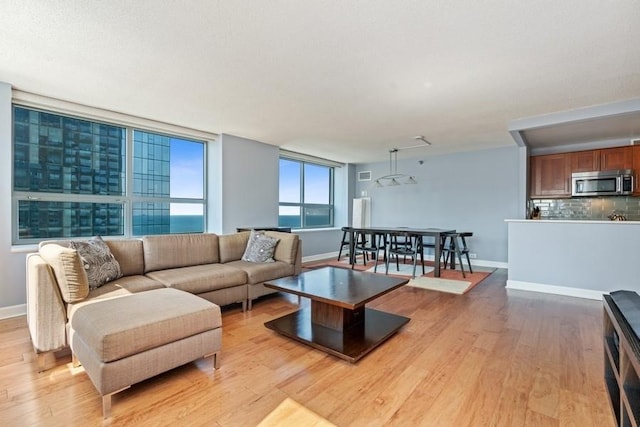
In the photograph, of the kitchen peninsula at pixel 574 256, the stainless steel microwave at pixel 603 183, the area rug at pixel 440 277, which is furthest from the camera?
the stainless steel microwave at pixel 603 183

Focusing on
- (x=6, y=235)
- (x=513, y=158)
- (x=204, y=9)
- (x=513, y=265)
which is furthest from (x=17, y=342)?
(x=513, y=158)

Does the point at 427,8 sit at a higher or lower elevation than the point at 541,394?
higher

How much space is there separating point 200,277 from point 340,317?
146 centimetres

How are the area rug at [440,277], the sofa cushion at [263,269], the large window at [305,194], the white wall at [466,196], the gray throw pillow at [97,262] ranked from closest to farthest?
the gray throw pillow at [97,262], the sofa cushion at [263,269], the area rug at [440,277], the white wall at [466,196], the large window at [305,194]

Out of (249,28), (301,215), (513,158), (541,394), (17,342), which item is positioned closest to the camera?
(541,394)

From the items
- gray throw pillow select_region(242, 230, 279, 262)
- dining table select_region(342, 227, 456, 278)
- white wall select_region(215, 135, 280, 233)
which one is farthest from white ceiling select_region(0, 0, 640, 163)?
dining table select_region(342, 227, 456, 278)

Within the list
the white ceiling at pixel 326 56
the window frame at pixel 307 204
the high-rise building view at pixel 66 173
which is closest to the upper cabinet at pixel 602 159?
the white ceiling at pixel 326 56

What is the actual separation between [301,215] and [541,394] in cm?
563

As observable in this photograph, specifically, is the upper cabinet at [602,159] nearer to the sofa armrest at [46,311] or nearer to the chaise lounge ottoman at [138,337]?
the chaise lounge ottoman at [138,337]

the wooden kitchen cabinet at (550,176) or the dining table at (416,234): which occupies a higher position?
the wooden kitchen cabinet at (550,176)

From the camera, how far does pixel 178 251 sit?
3461 millimetres

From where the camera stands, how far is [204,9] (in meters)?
1.91

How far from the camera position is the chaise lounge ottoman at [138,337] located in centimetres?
163

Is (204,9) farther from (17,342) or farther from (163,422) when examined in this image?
(17,342)
